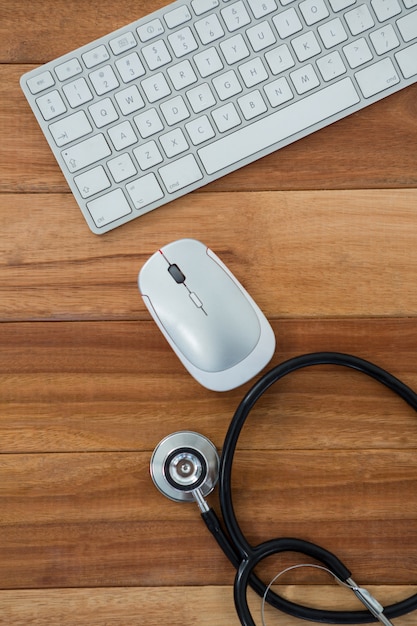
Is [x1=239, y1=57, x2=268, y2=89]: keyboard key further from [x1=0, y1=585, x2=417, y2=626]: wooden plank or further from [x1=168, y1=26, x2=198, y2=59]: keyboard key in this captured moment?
[x1=0, y1=585, x2=417, y2=626]: wooden plank

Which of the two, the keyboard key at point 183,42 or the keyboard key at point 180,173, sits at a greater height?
the keyboard key at point 183,42

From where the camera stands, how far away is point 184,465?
643 mm

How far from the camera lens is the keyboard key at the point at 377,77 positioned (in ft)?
2.12

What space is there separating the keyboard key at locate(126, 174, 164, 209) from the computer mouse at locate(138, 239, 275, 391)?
0.06 metres

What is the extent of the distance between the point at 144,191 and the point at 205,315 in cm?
14

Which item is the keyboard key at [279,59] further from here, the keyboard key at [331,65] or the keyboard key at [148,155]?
the keyboard key at [148,155]

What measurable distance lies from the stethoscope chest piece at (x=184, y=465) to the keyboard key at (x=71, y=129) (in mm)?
301

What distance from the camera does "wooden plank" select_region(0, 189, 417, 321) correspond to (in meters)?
0.66

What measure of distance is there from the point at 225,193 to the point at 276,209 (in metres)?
0.05

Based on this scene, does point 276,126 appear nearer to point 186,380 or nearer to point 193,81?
point 193,81

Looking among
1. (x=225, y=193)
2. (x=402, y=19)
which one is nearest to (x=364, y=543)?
(x=225, y=193)

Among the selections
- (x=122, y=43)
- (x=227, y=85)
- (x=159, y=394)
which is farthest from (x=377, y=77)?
(x=159, y=394)

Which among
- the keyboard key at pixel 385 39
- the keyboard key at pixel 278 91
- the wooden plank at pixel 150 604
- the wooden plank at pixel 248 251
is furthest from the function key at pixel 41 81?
the wooden plank at pixel 150 604

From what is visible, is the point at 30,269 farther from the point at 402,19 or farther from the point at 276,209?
the point at 402,19
